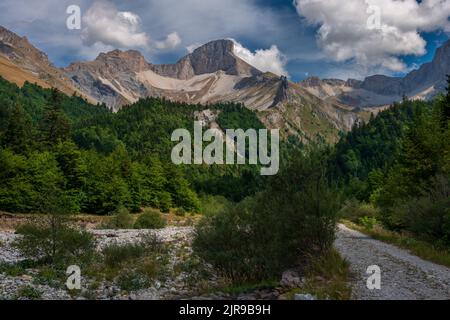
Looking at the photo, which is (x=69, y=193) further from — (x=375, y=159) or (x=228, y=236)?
(x=375, y=159)

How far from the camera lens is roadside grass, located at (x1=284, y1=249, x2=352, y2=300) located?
1412 centimetres

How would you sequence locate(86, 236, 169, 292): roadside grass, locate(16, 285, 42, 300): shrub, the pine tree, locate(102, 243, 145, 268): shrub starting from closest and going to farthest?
locate(16, 285, 42, 300): shrub, locate(86, 236, 169, 292): roadside grass, locate(102, 243, 145, 268): shrub, the pine tree

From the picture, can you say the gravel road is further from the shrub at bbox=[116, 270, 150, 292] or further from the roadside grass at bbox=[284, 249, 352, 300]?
the shrub at bbox=[116, 270, 150, 292]

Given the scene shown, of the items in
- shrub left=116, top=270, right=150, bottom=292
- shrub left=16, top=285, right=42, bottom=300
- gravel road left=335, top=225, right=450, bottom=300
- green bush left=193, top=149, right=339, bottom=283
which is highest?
green bush left=193, top=149, right=339, bottom=283

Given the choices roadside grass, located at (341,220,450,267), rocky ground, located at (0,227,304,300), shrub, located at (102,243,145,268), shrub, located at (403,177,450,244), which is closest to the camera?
rocky ground, located at (0,227,304,300)

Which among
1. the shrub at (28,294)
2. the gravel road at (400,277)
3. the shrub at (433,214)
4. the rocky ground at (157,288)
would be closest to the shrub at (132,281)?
the rocky ground at (157,288)

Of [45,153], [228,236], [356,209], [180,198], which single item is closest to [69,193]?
[45,153]

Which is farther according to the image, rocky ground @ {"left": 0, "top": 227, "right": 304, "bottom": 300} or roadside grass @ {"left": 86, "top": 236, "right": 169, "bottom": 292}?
roadside grass @ {"left": 86, "top": 236, "right": 169, "bottom": 292}

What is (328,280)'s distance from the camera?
16734 millimetres

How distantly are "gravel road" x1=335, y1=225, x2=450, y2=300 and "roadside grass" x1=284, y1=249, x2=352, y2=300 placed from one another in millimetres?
429

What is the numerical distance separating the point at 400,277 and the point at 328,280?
3.40m

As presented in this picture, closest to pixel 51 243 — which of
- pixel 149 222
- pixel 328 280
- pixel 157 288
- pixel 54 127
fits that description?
pixel 157 288

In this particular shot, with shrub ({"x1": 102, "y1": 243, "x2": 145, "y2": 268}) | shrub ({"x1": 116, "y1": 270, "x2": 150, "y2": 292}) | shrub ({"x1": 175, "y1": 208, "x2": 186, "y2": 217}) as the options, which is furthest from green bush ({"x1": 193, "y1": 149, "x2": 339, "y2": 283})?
shrub ({"x1": 175, "y1": 208, "x2": 186, "y2": 217})
